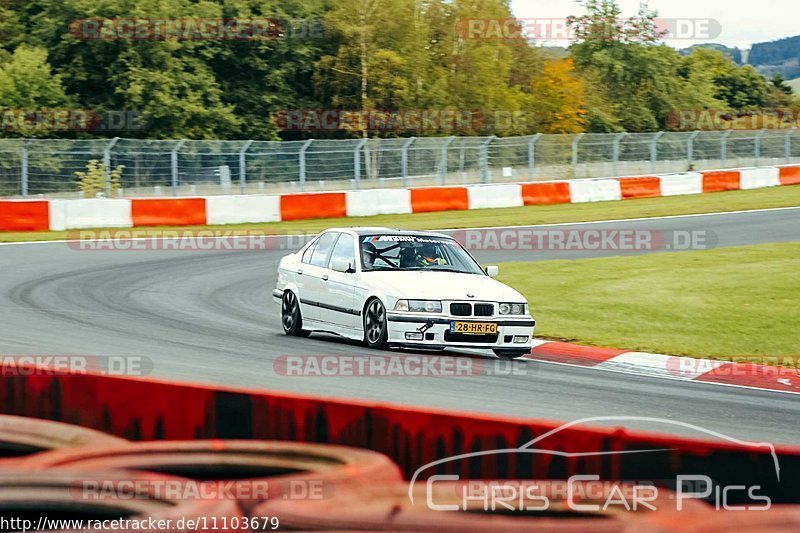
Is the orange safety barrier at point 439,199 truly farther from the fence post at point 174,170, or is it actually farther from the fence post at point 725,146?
the fence post at point 725,146

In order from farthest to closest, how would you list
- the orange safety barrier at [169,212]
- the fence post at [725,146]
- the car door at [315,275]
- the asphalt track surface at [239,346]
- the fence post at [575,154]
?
the fence post at [725,146] < the fence post at [575,154] < the orange safety barrier at [169,212] < the car door at [315,275] < the asphalt track surface at [239,346]

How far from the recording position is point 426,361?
11.2m

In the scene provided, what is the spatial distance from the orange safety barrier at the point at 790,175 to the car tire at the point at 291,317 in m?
27.4

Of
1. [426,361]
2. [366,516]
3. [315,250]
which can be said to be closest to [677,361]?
[426,361]

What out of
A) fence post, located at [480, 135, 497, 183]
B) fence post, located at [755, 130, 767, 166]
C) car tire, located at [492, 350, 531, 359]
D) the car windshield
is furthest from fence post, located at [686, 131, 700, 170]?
car tire, located at [492, 350, 531, 359]

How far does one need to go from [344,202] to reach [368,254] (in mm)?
15787

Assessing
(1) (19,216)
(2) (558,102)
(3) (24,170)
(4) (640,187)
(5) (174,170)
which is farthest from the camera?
(2) (558,102)

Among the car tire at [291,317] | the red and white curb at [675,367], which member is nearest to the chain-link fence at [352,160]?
the car tire at [291,317]

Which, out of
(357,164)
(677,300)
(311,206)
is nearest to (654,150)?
(357,164)

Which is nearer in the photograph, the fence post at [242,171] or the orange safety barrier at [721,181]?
the fence post at [242,171]

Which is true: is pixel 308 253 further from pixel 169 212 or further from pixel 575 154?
pixel 575 154

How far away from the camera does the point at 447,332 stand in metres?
11.5

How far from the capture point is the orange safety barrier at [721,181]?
115 feet

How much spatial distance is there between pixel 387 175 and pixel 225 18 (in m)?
29.8
